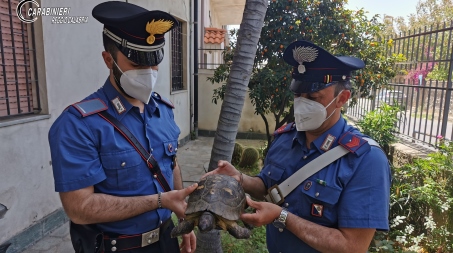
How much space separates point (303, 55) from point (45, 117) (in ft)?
11.0

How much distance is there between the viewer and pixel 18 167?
11.5 ft

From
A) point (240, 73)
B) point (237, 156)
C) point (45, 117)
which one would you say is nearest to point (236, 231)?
point (240, 73)

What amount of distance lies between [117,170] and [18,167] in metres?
2.43

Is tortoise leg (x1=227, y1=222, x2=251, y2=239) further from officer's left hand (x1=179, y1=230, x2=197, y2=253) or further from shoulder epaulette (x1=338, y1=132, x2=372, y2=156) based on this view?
shoulder epaulette (x1=338, y1=132, x2=372, y2=156)

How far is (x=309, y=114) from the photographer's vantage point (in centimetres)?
192

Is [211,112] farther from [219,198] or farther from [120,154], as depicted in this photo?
[120,154]

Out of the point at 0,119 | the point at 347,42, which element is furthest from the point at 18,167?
the point at 347,42

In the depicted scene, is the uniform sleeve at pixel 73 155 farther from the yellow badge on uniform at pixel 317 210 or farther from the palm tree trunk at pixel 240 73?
the palm tree trunk at pixel 240 73

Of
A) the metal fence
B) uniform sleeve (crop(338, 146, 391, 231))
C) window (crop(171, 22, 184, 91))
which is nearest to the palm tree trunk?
uniform sleeve (crop(338, 146, 391, 231))

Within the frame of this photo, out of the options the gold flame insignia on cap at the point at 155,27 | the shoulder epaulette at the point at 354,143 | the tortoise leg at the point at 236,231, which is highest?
the gold flame insignia on cap at the point at 155,27

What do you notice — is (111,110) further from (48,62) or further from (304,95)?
(48,62)

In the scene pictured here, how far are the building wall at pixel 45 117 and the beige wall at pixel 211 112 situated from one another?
5658 millimetres

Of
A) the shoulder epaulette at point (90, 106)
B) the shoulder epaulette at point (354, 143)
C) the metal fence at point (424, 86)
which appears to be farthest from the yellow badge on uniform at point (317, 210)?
the metal fence at point (424, 86)

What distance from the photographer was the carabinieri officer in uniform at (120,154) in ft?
5.42
